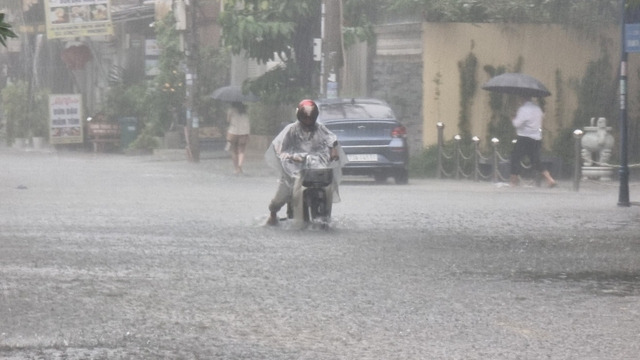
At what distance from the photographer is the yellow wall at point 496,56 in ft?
86.0

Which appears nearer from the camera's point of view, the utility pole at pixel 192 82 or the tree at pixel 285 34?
the tree at pixel 285 34

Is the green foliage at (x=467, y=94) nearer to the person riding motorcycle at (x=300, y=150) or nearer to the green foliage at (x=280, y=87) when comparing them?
the green foliage at (x=280, y=87)

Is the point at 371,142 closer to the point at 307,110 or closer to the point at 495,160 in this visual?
the point at 495,160

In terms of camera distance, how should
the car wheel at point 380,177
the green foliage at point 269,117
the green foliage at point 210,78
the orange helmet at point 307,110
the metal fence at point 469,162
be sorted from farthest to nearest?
the green foliage at point 210,78 → the green foliage at point 269,117 → the metal fence at point 469,162 → the car wheel at point 380,177 → the orange helmet at point 307,110

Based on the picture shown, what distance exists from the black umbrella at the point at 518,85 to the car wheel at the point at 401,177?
7.44 ft

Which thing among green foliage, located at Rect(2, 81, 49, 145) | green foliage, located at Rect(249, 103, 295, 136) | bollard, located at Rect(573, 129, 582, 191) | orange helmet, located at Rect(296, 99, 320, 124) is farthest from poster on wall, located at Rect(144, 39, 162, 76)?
orange helmet, located at Rect(296, 99, 320, 124)

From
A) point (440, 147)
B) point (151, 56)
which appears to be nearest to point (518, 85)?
point (440, 147)

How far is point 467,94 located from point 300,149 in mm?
12329

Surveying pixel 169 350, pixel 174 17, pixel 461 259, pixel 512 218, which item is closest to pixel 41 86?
pixel 174 17

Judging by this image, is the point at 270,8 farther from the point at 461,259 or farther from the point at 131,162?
the point at 461,259

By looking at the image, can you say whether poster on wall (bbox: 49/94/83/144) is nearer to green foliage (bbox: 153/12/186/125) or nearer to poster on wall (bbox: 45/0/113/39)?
poster on wall (bbox: 45/0/113/39)

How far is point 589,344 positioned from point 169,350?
2468 mm

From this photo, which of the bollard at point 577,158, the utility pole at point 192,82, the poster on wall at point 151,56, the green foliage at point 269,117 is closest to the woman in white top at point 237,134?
the utility pole at point 192,82

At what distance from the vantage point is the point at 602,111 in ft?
86.0
